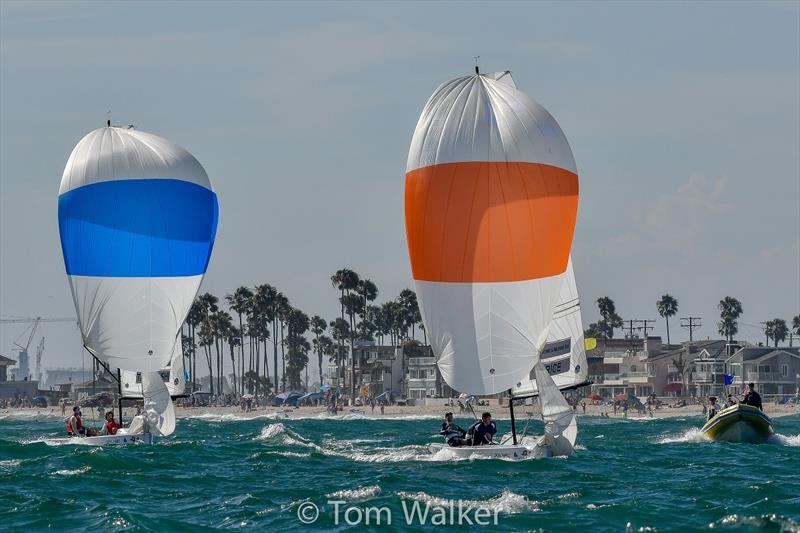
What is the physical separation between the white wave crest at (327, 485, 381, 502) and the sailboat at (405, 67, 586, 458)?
6.62 meters

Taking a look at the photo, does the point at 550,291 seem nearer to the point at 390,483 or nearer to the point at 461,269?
the point at 461,269

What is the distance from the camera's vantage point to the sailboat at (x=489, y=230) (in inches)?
1508

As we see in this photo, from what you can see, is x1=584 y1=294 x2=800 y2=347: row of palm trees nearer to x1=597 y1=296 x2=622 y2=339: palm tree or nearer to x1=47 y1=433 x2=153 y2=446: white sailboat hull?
x1=597 y1=296 x2=622 y2=339: palm tree

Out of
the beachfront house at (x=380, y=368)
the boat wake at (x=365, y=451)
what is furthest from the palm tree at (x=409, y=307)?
the boat wake at (x=365, y=451)

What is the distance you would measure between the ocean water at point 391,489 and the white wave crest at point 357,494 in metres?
0.05

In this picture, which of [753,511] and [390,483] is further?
[390,483]

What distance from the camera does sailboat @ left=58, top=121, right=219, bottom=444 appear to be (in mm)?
51812

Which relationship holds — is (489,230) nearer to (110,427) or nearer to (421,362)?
(110,427)

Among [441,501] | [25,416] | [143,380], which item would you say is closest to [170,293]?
[143,380]

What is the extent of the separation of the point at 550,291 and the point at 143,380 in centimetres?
1971

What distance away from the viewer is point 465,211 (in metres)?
38.2

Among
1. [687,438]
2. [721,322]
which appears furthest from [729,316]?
[687,438]

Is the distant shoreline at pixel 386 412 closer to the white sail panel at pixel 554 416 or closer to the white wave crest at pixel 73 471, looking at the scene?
the white sail panel at pixel 554 416

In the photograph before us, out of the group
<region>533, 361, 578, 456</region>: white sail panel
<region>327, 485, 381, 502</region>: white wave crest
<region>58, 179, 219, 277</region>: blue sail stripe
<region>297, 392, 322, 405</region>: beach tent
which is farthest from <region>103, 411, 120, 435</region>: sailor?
<region>297, 392, 322, 405</region>: beach tent
